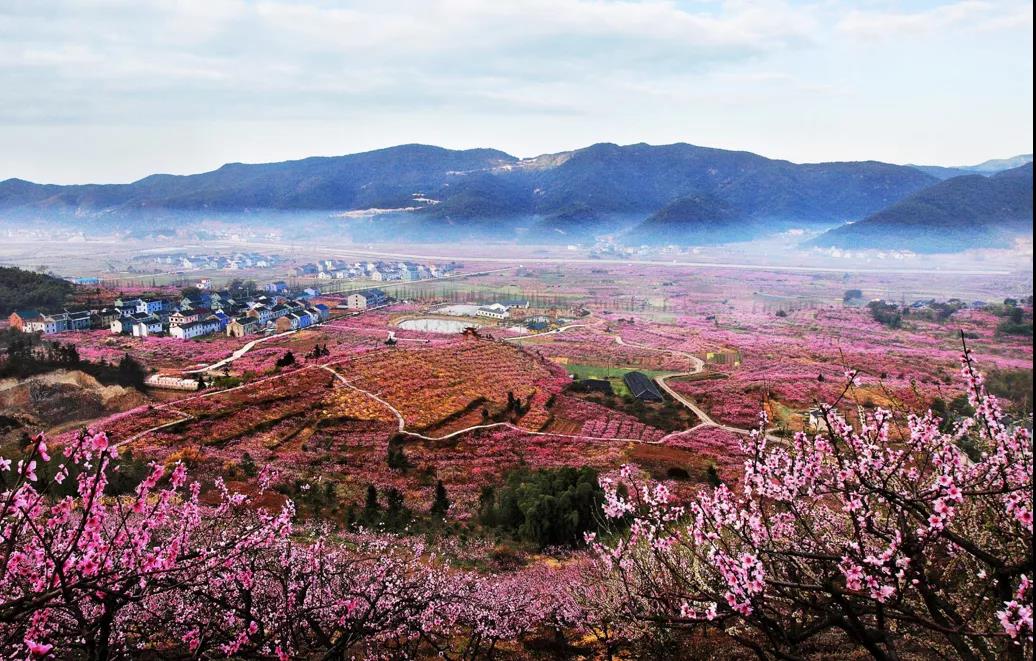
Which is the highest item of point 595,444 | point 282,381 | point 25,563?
point 25,563

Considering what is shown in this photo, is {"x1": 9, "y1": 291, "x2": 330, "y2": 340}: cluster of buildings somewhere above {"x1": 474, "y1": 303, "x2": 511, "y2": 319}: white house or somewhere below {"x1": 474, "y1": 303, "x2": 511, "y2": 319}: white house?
above

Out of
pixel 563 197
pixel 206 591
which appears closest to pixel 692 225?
pixel 563 197

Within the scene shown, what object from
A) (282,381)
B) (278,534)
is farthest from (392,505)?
(282,381)

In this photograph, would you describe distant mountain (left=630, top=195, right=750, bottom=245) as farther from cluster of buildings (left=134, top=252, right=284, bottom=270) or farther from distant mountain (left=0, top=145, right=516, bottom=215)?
cluster of buildings (left=134, top=252, right=284, bottom=270)

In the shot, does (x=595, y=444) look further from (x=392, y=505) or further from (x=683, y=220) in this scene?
(x=683, y=220)

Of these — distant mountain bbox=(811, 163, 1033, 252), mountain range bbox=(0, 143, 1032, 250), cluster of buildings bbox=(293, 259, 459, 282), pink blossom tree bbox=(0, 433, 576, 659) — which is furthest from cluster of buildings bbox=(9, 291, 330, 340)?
mountain range bbox=(0, 143, 1032, 250)

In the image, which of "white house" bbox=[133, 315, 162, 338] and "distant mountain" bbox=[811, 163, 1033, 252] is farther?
"distant mountain" bbox=[811, 163, 1033, 252]

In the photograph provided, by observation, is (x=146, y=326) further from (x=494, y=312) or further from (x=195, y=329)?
(x=494, y=312)
